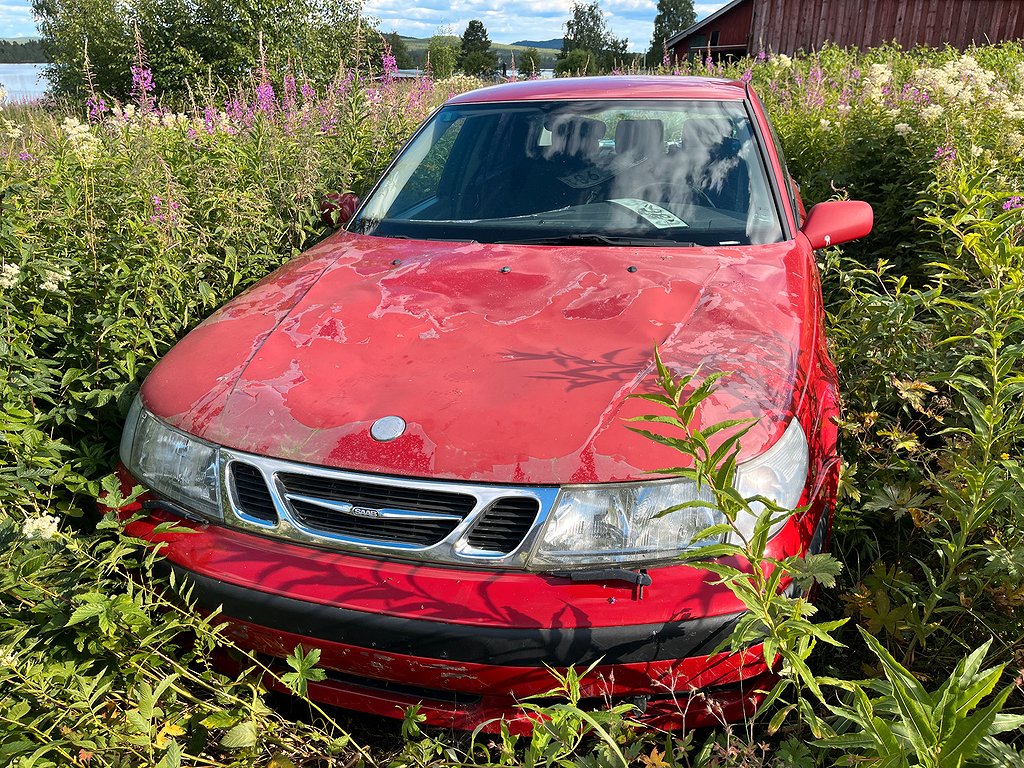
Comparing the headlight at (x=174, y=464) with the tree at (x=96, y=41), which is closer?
the headlight at (x=174, y=464)

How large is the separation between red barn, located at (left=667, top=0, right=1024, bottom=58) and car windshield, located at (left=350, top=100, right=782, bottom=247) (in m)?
16.7

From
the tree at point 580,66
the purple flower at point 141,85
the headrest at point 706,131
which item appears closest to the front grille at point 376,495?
the headrest at point 706,131

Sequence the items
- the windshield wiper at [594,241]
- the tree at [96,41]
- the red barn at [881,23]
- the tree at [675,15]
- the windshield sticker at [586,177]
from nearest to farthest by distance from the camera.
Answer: the windshield wiper at [594,241], the windshield sticker at [586,177], the red barn at [881,23], the tree at [96,41], the tree at [675,15]

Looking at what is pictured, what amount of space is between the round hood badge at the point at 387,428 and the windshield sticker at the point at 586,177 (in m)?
1.61

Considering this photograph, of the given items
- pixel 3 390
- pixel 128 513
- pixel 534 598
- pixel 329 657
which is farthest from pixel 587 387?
pixel 3 390

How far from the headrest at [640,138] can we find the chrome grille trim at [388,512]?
1.95m

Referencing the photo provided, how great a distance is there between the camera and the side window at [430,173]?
344 centimetres

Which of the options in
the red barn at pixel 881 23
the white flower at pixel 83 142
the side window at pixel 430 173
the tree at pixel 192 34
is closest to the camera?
the side window at pixel 430 173

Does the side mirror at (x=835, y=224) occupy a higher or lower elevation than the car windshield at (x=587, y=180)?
lower

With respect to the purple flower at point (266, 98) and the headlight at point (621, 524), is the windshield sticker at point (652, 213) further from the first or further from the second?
the purple flower at point (266, 98)

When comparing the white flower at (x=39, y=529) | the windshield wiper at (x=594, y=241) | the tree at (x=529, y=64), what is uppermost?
the tree at (x=529, y=64)

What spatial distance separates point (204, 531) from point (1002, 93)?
573 centimetres

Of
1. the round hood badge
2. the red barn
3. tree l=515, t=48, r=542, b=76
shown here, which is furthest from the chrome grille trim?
the red barn

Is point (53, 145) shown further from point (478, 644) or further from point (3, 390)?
point (478, 644)
